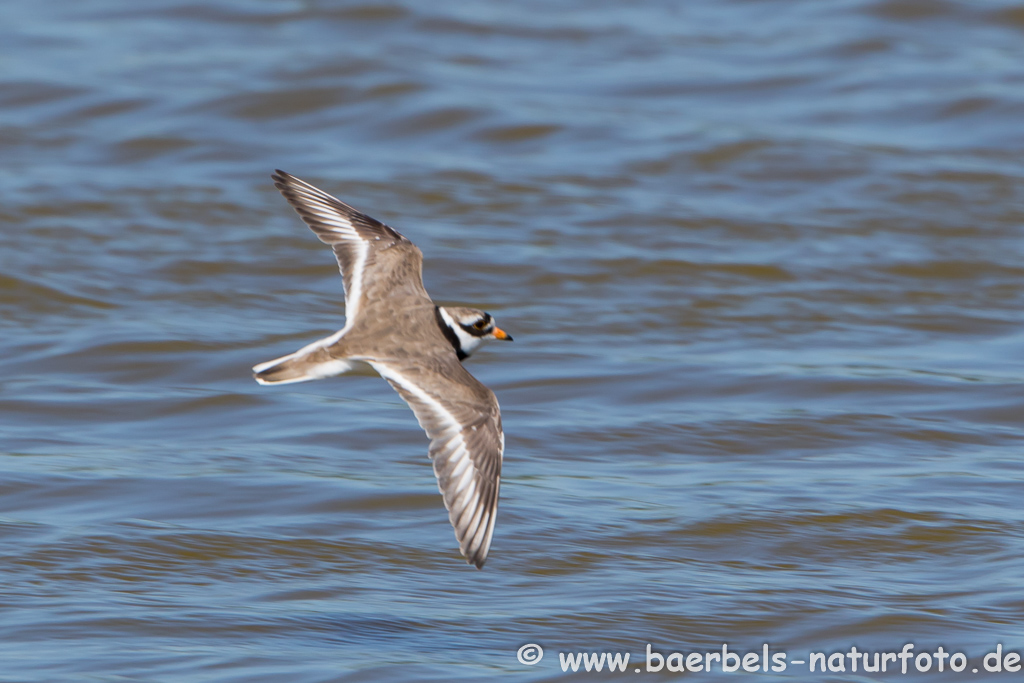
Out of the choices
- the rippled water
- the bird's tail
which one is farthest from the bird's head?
the rippled water

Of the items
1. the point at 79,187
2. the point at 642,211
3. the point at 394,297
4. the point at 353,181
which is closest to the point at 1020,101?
the point at 642,211

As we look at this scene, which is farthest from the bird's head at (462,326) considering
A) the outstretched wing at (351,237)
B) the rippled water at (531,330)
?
the rippled water at (531,330)

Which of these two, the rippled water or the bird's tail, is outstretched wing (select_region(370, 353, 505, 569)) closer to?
the bird's tail

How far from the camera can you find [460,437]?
5430 millimetres

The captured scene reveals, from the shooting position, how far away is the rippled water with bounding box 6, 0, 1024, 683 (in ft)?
19.4

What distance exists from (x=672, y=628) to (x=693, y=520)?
3.33 feet

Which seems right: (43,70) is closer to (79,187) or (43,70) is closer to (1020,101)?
(79,187)

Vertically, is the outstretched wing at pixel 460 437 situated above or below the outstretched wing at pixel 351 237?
below

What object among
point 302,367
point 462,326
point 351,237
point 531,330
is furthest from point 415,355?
point 531,330

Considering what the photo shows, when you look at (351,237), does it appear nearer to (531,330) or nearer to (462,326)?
(462,326)

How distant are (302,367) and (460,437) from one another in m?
0.64

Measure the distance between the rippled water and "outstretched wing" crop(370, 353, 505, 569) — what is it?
57 cm

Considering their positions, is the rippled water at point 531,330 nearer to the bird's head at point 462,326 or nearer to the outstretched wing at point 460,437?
the outstretched wing at point 460,437

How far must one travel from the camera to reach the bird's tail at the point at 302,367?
18.0 feet
